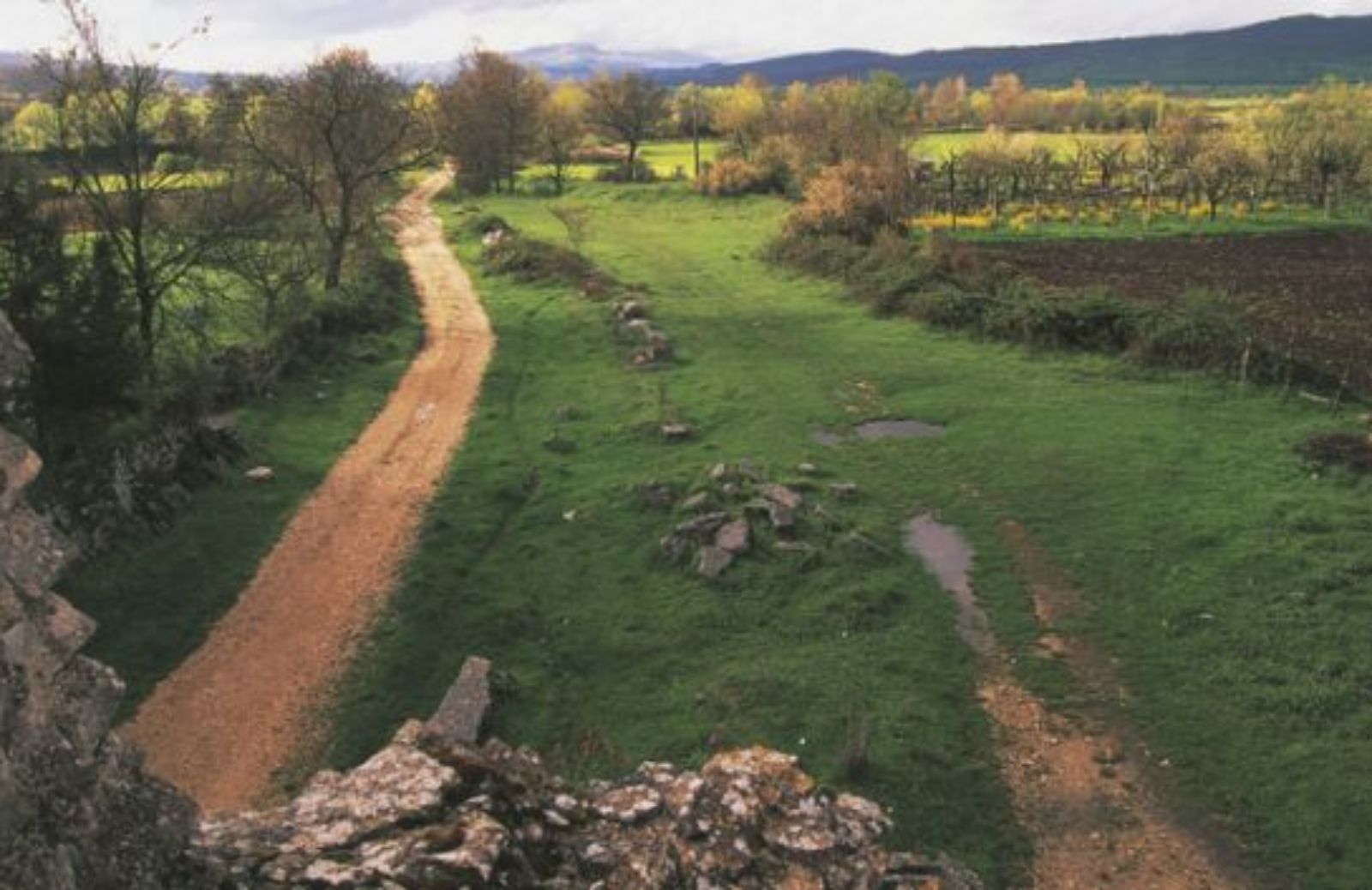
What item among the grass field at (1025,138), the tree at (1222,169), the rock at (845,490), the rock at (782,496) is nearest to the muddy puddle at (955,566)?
the rock at (845,490)

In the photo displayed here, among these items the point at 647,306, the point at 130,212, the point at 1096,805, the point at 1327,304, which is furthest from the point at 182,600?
the point at 1327,304

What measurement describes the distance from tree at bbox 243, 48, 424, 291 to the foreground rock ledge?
135 ft

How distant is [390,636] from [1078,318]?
30649 mm

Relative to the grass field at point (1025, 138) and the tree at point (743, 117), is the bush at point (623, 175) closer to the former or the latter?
the tree at point (743, 117)

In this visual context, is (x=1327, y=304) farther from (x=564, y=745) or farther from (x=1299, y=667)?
(x=564, y=745)

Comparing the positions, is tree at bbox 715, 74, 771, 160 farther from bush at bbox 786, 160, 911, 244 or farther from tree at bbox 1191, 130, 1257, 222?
bush at bbox 786, 160, 911, 244

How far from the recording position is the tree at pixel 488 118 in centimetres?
10919

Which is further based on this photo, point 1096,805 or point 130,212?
point 130,212

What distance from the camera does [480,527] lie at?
28.6m

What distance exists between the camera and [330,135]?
5097cm

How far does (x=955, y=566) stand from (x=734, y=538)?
5.24 meters

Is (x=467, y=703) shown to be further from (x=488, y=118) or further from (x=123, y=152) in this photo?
(x=488, y=118)

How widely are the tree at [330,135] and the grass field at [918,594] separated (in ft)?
51.8

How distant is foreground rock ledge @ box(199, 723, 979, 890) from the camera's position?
1079cm
